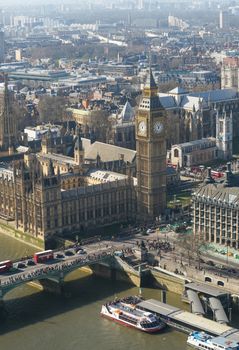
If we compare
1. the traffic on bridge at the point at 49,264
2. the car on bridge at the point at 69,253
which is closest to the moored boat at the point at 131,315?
the traffic on bridge at the point at 49,264

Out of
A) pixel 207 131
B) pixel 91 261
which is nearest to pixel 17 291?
pixel 91 261

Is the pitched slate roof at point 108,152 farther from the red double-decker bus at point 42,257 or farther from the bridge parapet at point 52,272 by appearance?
→ the red double-decker bus at point 42,257

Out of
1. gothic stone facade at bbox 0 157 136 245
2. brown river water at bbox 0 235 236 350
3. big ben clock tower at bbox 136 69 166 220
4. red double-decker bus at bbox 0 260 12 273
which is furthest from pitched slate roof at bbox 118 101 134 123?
red double-decker bus at bbox 0 260 12 273

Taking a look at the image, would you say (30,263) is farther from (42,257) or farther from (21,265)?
(42,257)

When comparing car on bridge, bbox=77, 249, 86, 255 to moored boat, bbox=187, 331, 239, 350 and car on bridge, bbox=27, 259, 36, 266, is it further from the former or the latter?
moored boat, bbox=187, 331, 239, 350

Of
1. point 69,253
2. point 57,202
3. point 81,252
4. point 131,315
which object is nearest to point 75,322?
point 131,315
